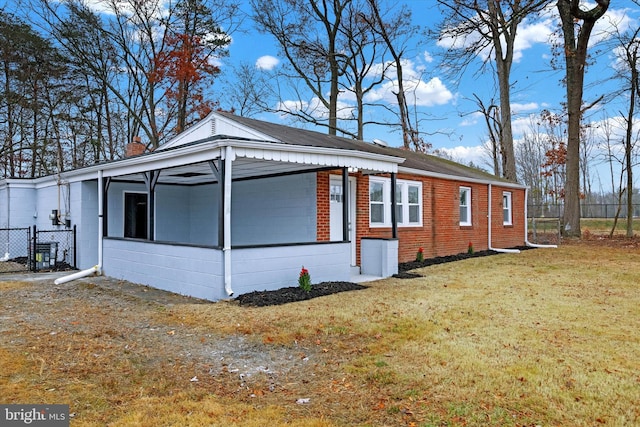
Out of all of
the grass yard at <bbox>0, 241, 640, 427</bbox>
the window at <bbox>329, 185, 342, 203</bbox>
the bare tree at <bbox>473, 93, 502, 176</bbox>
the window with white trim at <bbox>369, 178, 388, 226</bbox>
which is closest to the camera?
the grass yard at <bbox>0, 241, 640, 427</bbox>

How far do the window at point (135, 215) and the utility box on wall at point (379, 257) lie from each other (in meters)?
6.64

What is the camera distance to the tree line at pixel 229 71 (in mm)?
20328

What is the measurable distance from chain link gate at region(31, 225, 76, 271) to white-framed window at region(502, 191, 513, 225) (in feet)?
48.2

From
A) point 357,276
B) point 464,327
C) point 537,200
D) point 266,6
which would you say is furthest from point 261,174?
point 537,200

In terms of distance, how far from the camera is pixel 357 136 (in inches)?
1035

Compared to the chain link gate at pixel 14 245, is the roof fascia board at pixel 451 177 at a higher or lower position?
higher

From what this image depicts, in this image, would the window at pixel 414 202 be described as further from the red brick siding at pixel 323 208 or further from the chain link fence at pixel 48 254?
the chain link fence at pixel 48 254

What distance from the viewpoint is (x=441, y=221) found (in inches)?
545

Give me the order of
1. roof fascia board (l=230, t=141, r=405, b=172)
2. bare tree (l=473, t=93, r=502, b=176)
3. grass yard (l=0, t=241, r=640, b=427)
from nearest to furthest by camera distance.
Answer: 1. grass yard (l=0, t=241, r=640, b=427)
2. roof fascia board (l=230, t=141, r=405, b=172)
3. bare tree (l=473, t=93, r=502, b=176)

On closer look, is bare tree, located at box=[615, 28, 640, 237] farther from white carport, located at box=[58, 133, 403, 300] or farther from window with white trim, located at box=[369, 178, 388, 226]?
white carport, located at box=[58, 133, 403, 300]

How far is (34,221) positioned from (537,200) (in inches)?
1475

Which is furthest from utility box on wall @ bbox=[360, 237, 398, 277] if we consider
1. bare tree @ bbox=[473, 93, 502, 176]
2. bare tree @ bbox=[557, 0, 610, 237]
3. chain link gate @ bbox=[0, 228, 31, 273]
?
bare tree @ bbox=[473, 93, 502, 176]

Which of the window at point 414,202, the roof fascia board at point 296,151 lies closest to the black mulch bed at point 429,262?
the window at point 414,202

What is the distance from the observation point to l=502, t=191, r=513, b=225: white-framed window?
1772 centimetres
